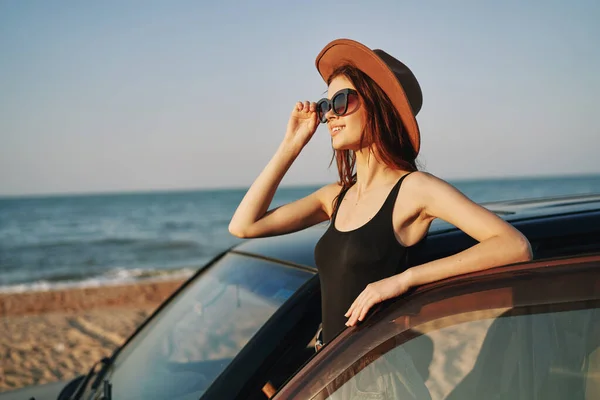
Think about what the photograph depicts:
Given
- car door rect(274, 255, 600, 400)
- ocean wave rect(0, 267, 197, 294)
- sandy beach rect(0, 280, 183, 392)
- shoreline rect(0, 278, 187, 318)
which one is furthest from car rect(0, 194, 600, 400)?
ocean wave rect(0, 267, 197, 294)

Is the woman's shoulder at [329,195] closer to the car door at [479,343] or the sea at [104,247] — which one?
the car door at [479,343]

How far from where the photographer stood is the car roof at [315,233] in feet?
7.36

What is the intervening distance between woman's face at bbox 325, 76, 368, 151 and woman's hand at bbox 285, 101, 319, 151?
16 centimetres

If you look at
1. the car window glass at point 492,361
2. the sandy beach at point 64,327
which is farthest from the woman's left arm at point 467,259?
the sandy beach at point 64,327

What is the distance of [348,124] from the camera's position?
2033 millimetres

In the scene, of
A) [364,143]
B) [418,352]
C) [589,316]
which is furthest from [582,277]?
[364,143]

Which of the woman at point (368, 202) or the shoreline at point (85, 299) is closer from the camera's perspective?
the woman at point (368, 202)

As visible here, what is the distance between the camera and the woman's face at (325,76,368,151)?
203 centimetres

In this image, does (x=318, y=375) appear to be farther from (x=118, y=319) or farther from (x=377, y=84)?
(x=118, y=319)

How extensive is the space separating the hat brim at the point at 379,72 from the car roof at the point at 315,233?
15.6 inches

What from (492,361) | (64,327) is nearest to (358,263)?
(492,361)

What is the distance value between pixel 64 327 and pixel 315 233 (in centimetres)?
854

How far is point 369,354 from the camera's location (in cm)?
148

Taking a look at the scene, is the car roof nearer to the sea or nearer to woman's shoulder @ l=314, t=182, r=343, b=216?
woman's shoulder @ l=314, t=182, r=343, b=216
